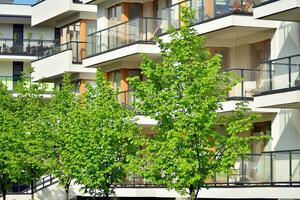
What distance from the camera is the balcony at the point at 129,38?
44.5 meters

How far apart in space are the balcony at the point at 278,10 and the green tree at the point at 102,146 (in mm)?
6194

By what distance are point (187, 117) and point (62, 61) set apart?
84.8 ft

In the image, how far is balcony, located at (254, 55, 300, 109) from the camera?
32.8 m

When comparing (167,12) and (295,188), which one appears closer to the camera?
(295,188)

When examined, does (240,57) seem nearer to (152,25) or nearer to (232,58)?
(232,58)

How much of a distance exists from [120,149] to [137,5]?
12595 millimetres

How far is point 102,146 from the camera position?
37312mm

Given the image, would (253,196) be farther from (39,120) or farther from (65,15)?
(65,15)

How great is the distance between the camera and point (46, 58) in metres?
57.3

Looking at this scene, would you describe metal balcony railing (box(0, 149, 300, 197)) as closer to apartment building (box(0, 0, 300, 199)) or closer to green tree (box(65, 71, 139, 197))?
apartment building (box(0, 0, 300, 199))

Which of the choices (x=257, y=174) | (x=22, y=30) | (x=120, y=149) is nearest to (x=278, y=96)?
(x=257, y=174)

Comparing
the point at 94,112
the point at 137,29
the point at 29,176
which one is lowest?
the point at 29,176

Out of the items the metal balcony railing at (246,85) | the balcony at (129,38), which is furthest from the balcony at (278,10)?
the balcony at (129,38)

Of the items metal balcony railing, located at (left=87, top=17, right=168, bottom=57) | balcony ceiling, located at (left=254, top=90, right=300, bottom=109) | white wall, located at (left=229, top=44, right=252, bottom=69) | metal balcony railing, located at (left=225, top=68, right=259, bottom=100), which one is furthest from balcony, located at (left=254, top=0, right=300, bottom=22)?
metal balcony railing, located at (left=87, top=17, right=168, bottom=57)
